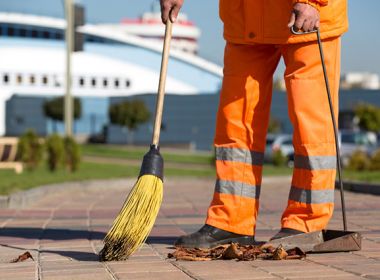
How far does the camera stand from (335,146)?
6.05 meters

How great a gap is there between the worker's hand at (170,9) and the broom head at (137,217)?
772 mm

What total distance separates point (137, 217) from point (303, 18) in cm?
137

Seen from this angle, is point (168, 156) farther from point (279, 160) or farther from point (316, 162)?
point (316, 162)

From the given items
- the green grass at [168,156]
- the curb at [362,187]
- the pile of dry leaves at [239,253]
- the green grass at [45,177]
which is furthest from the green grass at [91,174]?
the green grass at [168,156]

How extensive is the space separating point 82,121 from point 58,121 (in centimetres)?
402

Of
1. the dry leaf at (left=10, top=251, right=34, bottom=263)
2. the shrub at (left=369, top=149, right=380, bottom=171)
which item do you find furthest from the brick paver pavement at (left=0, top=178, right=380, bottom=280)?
the shrub at (left=369, top=149, right=380, bottom=171)

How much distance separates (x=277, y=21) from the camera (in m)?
6.09

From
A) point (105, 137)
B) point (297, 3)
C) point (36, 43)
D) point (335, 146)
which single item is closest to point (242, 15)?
point (297, 3)

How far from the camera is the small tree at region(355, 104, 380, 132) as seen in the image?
55469mm

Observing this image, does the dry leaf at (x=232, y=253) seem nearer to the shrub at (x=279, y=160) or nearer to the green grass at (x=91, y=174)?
the green grass at (x=91, y=174)

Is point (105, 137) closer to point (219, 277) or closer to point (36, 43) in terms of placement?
point (36, 43)

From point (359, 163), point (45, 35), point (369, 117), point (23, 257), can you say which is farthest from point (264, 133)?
point (45, 35)

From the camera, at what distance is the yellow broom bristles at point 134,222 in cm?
551

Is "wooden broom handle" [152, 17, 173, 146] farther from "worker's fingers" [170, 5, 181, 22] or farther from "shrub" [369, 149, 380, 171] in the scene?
"shrub" [369, 149, 380, 171]
